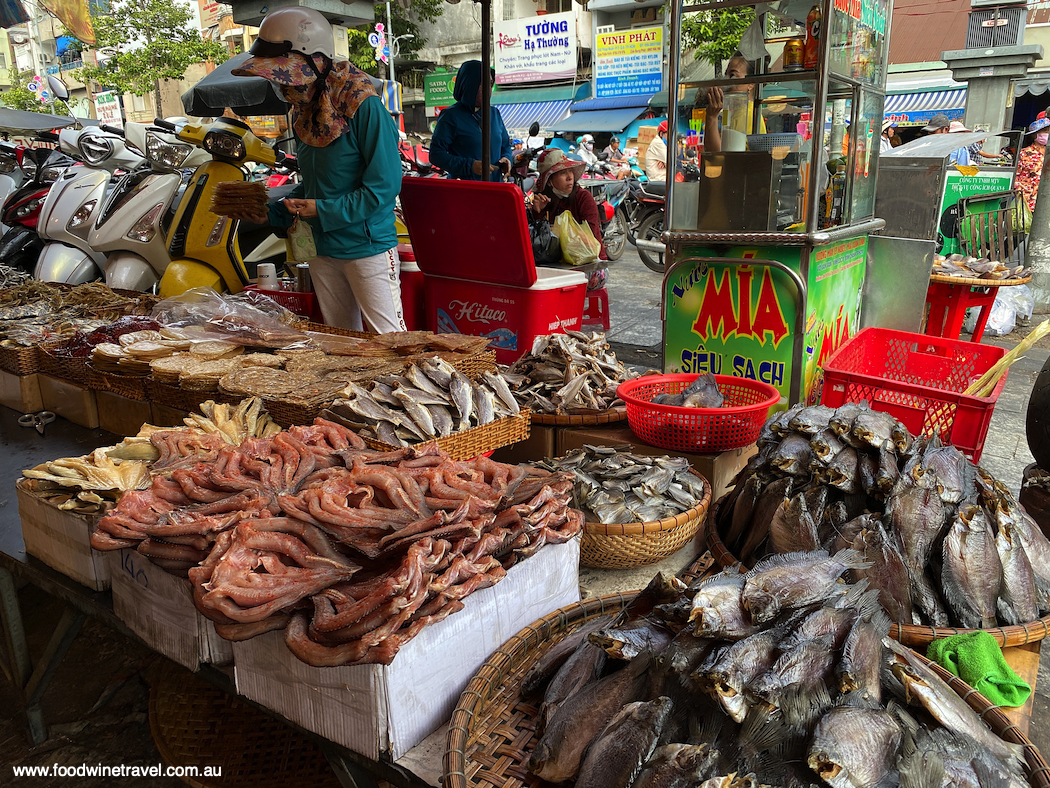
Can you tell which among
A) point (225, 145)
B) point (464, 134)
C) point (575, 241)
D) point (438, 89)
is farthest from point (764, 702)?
point (438, 89)

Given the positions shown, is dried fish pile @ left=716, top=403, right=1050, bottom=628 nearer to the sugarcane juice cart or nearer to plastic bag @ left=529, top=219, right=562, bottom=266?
the sugarcane juice cart

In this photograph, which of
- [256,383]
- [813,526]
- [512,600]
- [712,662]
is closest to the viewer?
[712,662]

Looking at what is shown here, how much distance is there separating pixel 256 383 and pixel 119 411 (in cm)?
84

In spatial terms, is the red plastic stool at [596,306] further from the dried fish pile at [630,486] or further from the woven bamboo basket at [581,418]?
the dried fish pile at [630,486]

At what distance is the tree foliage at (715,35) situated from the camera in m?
4.52

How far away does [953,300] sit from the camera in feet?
20.1

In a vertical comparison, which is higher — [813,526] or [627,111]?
[627,111]

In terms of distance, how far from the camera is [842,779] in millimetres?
1168

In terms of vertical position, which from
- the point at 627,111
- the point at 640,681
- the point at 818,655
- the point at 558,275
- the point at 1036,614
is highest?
the point at 627,111

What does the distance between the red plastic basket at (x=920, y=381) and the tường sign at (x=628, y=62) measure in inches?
961

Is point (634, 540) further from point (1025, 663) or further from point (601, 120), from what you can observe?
point (601, 120)

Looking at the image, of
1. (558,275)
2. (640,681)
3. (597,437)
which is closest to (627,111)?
(558,275)

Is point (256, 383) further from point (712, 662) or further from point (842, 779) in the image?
point (842, 779)

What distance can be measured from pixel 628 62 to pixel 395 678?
93.4ft
